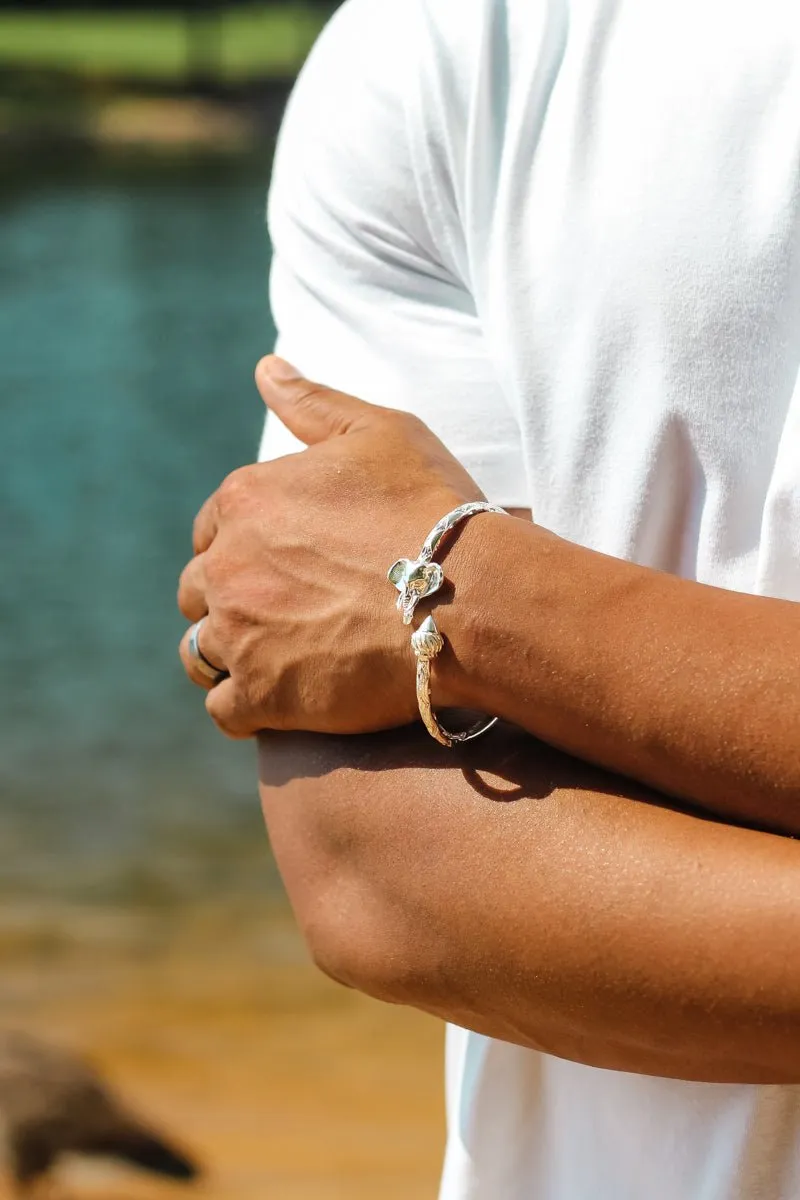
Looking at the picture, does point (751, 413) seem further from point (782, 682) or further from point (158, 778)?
point (158, 778)

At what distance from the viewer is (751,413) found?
2.13 feet

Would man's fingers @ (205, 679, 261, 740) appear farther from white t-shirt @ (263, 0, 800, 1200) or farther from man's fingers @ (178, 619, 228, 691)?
white t-shirt @ (263, 0, 800, 1200)

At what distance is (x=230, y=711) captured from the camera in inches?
28.5

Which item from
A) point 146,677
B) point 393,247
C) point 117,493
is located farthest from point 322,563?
point 117,493

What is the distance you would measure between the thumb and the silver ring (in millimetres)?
117

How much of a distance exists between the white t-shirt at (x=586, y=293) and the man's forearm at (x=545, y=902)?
0.32 feet

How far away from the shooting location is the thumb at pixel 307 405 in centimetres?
70

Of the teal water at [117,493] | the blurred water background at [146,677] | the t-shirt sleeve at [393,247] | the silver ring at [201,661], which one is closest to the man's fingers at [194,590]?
the silver ring at [201,661]

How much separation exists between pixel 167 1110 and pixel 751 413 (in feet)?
9.00

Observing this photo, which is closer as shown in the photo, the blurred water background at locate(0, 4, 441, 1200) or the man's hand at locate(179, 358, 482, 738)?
the man's hand at locate(179, 358, 482, 738)

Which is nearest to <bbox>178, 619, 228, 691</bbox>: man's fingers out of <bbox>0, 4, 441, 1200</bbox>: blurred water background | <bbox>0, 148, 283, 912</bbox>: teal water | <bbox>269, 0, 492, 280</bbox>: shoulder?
<bbox>269, 0, 492, 280</bbox>: shoulder

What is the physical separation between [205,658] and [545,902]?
0.23 metres

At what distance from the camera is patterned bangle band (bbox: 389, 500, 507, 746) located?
627 millimetres

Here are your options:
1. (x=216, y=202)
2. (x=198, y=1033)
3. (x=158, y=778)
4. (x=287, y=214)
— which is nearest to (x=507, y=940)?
(x=287, y=214)
